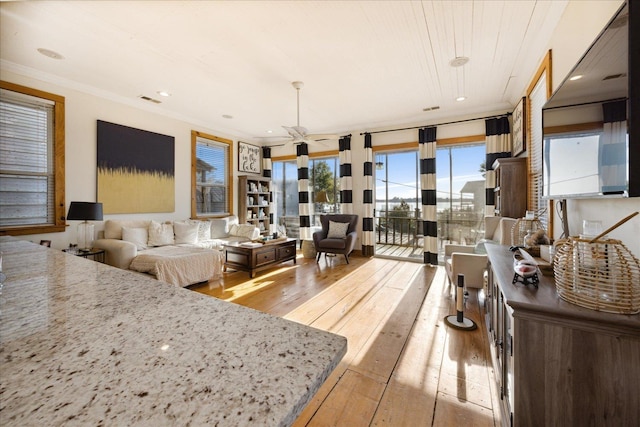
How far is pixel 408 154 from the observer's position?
5504 mm

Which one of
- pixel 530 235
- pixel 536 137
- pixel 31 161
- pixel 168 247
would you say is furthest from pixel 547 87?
pixel 31 161

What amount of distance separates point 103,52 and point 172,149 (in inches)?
83.2

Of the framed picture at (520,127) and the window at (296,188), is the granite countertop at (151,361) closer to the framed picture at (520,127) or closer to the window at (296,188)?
the framed picture at (520,127)

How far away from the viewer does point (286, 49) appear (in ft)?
9.54

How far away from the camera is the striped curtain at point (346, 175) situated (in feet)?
19.2

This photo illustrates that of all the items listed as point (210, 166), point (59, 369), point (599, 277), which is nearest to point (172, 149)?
point (210, 166)

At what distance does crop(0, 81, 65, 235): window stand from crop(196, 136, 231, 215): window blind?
2.18 meters

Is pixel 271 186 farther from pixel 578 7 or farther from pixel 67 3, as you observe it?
pixel 578 7

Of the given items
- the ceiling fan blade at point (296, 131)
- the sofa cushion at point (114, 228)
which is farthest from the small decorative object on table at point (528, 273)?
the sofa cushion at point (114, 228)

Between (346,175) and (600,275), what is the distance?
5076mm

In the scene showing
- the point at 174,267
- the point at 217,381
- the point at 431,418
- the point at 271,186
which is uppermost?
the point at 271,186

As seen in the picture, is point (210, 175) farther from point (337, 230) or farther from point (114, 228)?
point (337, 230)

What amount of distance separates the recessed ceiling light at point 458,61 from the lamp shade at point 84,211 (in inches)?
190

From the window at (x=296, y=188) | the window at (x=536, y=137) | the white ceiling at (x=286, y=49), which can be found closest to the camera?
the white ceiling at (x=286, y=49)
